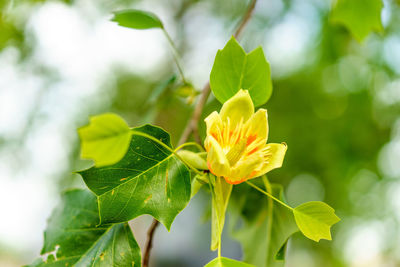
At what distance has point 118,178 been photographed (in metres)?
0.31

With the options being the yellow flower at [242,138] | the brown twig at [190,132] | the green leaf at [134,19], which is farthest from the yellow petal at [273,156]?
the green leaf at [134,19]

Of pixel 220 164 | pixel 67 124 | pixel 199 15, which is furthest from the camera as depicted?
pixel 67 124

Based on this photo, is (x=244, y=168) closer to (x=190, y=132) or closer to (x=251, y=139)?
(x=251, y=139)

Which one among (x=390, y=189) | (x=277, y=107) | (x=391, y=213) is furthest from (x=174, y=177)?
(x=391, y=213)

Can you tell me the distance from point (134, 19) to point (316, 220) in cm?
35

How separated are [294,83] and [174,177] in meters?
2.14

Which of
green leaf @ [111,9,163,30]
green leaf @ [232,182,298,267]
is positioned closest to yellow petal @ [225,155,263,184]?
green leaf @ [232,182,298,267]

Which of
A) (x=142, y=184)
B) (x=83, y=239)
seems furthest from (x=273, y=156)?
(x=83, y=239)

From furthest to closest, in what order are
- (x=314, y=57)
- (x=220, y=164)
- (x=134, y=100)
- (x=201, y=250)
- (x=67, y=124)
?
1. (x=201, y=250)
2. (x=134, y=100)
3. (x=67, y=124)
4. (x=314, y=57)
5. (x=220, y=164)

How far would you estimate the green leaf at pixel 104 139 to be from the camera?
20 centimetres

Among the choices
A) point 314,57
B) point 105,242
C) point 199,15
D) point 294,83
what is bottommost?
point 105,242

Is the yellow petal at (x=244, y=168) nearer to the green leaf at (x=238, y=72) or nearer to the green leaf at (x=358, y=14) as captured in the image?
the green leaf at (x=238, y=72)

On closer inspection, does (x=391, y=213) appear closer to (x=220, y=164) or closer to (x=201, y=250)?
(x=201, y=250)

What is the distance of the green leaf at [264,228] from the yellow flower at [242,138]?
9 centimetres
